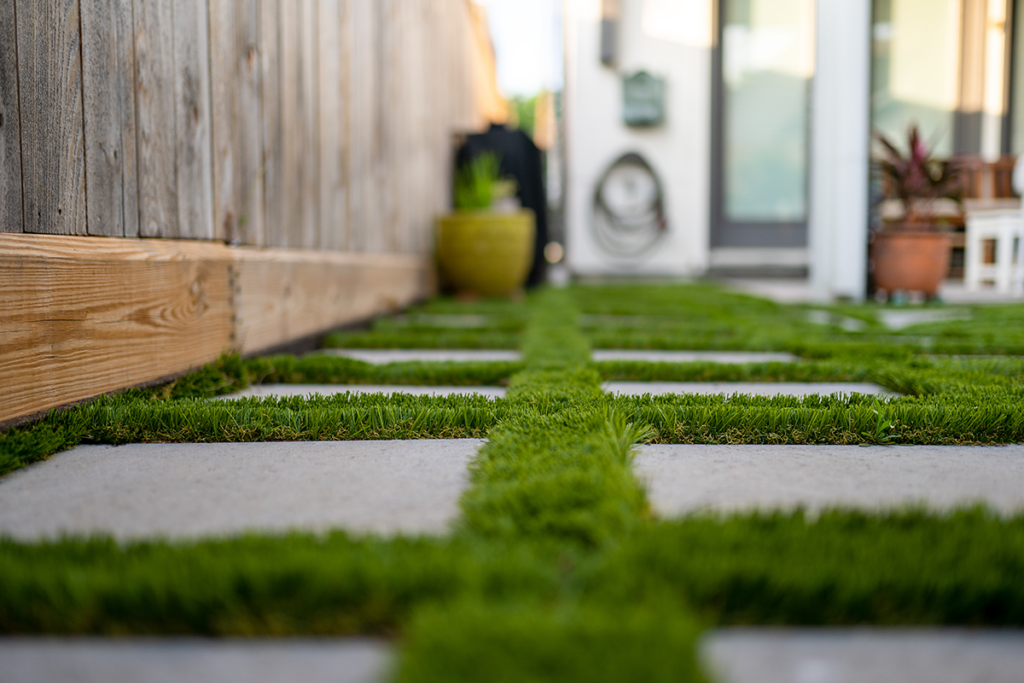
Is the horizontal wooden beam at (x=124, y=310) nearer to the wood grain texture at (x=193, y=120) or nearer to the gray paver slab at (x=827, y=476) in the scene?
the wood grain texture at (x=193, y=120)

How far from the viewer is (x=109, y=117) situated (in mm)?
1160

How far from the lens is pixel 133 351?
4.03ft

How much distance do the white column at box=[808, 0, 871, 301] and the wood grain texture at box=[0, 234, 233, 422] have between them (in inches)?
128

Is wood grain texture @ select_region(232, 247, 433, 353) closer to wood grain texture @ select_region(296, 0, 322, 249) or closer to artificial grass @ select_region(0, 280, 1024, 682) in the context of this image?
wood grain texture @ select_region(296, 0, 322, 249)

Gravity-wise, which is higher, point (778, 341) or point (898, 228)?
point (898, 228)

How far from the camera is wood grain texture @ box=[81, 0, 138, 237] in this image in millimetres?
1115

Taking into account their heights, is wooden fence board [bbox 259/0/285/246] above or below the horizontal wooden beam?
above

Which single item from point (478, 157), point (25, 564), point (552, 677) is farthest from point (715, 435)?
point (478, 157)

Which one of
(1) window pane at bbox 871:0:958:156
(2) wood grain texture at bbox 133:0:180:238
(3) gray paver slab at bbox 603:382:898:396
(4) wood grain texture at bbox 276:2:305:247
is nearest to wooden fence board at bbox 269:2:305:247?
(4) wood grain texture at bbox 276:2:305:247

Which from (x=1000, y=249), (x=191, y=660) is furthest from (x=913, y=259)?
(x=191, y=660)

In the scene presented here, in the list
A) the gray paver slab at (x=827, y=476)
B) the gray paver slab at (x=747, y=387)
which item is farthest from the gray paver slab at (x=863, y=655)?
the gray paver slab at (x=747, y=387)

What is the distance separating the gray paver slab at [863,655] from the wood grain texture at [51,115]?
3.35 ft

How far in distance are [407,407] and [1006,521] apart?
2.45 ft

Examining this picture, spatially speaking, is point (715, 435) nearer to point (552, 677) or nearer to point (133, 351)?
point (552, 677)
